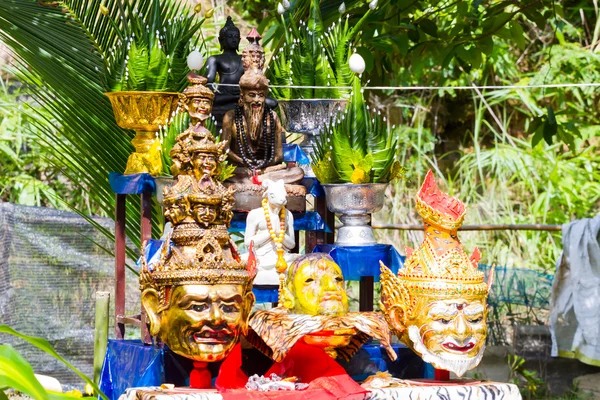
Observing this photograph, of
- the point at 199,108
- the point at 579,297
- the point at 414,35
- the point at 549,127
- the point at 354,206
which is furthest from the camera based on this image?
the point at 579,297

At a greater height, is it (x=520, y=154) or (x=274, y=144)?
(x=520, y=154)

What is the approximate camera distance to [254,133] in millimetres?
3895

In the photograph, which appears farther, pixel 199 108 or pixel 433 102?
pixel 433 102

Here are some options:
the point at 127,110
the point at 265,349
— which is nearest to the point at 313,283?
the point at 265,349

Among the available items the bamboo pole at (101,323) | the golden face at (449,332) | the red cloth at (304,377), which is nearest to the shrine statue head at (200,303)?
the red cloth at (304,377)

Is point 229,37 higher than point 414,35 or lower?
lower

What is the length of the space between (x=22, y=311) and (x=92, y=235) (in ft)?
2.10

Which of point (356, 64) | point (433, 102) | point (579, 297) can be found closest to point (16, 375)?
point (356, 64)

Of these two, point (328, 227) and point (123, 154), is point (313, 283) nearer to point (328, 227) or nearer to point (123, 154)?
point (328, 227)

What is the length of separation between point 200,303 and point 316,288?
1.29 feet

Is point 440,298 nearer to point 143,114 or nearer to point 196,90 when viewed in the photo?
point 196,90

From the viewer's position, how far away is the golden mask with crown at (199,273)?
3039 mm

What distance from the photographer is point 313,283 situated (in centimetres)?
322

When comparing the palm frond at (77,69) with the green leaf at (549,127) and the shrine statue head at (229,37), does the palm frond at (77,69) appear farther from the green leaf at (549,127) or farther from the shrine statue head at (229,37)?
the green leaf at (549,127)
